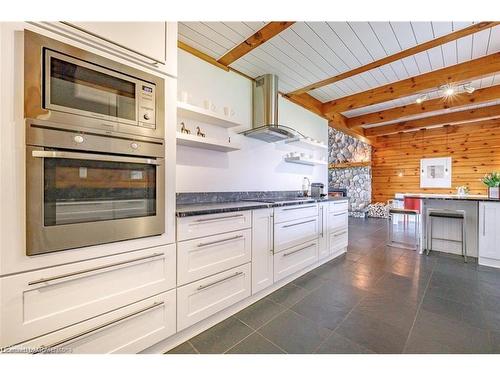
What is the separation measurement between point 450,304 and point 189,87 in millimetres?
3126

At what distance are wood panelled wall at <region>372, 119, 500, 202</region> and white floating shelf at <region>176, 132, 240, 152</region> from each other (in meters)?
6.45

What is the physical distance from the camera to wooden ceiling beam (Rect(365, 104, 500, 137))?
4574mm

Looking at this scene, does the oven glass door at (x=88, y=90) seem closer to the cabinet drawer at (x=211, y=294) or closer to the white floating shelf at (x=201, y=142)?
the white floating shelf at (x=201, y=142)

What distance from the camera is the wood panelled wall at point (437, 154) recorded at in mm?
5609

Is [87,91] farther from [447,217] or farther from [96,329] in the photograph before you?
[447,217]

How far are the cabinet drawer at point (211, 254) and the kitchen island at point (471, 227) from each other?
3.21 meters

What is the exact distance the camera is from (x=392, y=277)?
249 cm

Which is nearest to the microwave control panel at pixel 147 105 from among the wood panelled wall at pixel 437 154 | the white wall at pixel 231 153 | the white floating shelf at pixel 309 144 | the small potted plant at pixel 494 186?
the white wall at pixel 231 153

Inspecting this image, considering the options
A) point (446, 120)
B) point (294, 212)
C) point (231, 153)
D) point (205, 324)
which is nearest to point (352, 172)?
point (446, 120)

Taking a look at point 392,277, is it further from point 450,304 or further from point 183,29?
point 183,29

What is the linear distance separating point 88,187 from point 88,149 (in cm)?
20

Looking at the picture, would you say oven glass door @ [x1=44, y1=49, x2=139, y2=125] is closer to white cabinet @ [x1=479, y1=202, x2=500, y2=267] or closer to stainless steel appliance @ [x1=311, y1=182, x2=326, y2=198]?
stainless steel appliance @ [x1=311, y1=182, x2=326, y2=198]

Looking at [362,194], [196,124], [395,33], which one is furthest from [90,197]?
[362,194]

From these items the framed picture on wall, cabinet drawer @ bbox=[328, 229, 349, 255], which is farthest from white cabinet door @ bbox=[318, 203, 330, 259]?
the framed picture on wall
